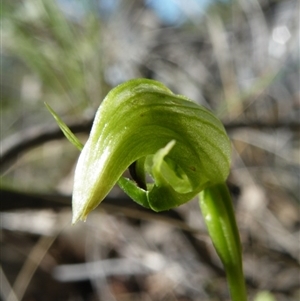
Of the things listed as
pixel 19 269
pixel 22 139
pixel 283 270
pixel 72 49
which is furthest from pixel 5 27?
pixel 283 270

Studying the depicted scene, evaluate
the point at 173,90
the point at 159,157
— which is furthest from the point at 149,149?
the point at 173,90

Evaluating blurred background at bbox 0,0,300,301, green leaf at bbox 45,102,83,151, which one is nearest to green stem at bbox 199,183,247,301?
green leaf at bbox 45,102,83,151

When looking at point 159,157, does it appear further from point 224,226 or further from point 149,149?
point 224,226

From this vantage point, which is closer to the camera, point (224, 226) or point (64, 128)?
point (64, 128)

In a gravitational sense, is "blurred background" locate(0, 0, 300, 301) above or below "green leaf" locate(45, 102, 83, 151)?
below

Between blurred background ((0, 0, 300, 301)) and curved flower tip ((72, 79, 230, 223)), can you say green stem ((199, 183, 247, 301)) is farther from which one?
blurred background ((0, 0, 300, 301))

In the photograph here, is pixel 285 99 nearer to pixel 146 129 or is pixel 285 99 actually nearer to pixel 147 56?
pixel 147 56

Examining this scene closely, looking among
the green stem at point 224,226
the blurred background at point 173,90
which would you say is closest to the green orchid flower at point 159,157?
the green stem at point 224,226

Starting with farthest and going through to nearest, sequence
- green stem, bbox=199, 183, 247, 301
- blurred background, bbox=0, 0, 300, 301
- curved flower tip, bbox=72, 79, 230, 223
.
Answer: blurred background, bbox=0, 0, 300, 301 < green stem, bbox=199, 183, 247, 301 < curved flower tip, bbox=72, 79, 230, 223
